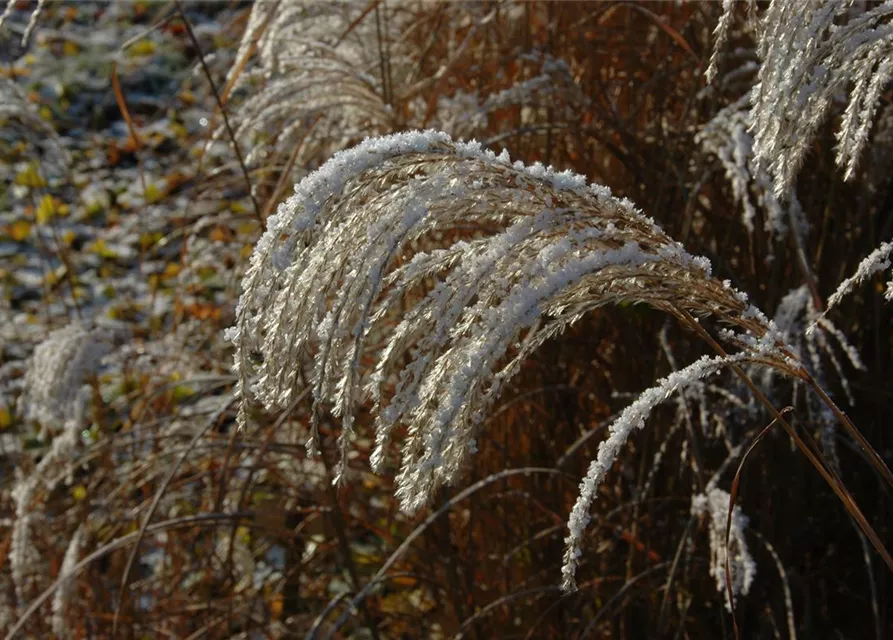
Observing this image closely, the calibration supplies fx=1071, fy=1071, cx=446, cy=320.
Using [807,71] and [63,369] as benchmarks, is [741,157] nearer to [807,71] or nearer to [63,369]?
[807,71]

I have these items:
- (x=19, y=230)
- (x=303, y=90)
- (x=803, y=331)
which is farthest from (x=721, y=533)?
(x=19, y=230)

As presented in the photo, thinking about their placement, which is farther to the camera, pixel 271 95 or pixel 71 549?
pixel 71 549

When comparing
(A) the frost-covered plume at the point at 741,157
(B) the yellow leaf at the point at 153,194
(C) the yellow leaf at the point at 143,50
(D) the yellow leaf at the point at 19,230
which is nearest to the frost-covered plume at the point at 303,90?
(A) the frost-covered plume at the point at 741,157

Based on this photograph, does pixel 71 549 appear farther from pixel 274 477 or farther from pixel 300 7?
pixel 300 7

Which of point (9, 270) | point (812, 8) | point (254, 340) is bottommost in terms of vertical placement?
point (254, 340)

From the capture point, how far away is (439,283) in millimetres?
977

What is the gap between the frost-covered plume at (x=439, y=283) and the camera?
0.96 meters

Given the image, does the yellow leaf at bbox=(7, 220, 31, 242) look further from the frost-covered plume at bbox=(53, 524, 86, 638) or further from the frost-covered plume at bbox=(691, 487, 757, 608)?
the frost-covered plume at bbox=(691, 487, 757, 608)

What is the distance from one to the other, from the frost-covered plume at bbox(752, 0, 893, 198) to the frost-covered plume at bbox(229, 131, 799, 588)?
20 centimetres

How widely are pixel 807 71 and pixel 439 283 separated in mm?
483

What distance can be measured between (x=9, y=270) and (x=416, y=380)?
5690 mm

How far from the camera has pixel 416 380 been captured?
0.98 metres

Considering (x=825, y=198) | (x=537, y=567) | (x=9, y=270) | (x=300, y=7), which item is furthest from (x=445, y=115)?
(x=9, y=270)

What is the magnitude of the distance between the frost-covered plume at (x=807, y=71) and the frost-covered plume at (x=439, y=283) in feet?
0.66
